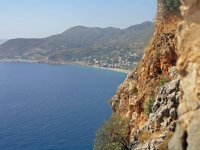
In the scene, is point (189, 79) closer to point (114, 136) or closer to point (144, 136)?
point (144, 136)

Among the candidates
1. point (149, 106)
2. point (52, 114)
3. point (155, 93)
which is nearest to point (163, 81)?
point (155, 93)

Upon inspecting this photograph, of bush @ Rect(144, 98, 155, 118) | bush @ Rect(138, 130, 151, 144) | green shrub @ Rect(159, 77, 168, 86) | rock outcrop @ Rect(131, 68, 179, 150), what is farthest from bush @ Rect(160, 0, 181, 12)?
bush @ Rect(138, 130, 151, 144)

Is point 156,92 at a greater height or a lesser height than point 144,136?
greater

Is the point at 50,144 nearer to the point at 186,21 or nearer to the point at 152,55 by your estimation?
the point at 152,55

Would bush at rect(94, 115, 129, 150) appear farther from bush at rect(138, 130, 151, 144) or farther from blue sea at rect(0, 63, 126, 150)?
blue sea at rect(0, 63, 126, 150)

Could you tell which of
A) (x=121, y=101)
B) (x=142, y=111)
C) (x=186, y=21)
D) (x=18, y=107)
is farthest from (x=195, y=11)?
(x=18, y=107)

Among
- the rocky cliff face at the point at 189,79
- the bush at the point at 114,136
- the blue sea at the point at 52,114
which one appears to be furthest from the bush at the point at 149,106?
the blue sea at the point at 52,114

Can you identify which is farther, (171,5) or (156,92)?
(171,5)
